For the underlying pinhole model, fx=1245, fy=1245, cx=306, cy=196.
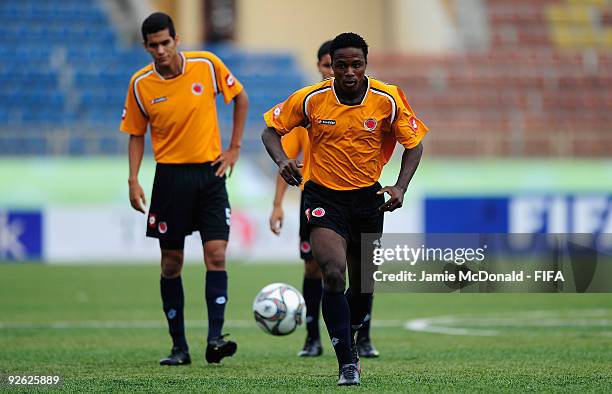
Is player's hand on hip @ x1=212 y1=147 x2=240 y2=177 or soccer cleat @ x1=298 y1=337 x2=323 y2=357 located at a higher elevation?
player's hand on hip @ x1=212 y1=147 x2=240 y2=177

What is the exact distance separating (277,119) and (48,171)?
16.9 metres

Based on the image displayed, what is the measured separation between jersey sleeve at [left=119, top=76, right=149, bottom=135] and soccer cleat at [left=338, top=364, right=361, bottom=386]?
116 inches

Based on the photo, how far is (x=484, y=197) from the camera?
24.0 m

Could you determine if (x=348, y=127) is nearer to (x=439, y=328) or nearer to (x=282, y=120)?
(x=282, y=120)

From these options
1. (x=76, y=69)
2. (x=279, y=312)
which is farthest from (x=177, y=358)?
(x=76, y=69)

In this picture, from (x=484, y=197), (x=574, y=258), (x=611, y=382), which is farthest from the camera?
(x=484, y=197)

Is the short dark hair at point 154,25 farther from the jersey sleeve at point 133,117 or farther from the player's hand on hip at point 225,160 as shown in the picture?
the player's hand on hip at point 225,160

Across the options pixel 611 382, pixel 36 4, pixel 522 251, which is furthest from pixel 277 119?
pixel 36 4

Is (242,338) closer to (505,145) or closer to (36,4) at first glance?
(505,145)

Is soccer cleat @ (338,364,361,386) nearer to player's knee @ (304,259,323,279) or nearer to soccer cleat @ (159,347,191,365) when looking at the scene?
soccer cleat @ (159,347,191,365)

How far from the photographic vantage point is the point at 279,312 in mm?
9602

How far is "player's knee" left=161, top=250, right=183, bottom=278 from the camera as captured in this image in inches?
366

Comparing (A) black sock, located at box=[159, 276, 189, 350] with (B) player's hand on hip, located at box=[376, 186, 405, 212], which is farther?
(A) black sock, located at box=[159, 276, 189, 350]

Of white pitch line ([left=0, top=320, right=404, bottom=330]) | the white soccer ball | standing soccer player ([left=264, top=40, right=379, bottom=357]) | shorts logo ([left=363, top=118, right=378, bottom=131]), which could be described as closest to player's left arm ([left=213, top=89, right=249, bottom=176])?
standing soccer player ([left=264, top=40, right=379, bottom=357])
